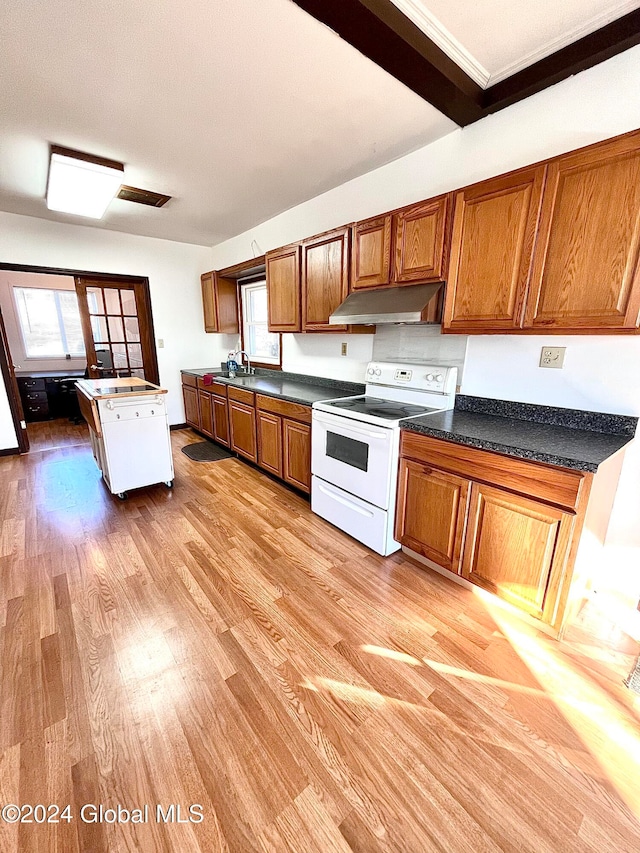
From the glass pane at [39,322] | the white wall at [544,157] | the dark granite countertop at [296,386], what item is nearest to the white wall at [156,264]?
the dark granite countertop at [296,386]

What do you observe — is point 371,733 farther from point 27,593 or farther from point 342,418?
point 27,593

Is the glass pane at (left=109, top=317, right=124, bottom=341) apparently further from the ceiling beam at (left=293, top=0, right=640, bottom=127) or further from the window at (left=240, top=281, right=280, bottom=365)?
the ceiling beam at (left=293, top=0, right=640, bottom=127)

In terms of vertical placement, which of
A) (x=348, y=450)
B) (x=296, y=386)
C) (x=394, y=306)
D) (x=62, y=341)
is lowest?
(x=348, y=450)

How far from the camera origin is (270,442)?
127 inches

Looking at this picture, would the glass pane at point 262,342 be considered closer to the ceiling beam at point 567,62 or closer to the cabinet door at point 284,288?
the cabinet door at point 284,288

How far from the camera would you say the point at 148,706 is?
1.32 m

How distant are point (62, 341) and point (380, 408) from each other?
678 cm

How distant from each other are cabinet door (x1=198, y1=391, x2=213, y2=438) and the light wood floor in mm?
2226

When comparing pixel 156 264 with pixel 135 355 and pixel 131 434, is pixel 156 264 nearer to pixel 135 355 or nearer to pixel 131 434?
pixel 135 355

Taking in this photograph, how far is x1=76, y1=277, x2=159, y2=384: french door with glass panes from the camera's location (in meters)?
4.36

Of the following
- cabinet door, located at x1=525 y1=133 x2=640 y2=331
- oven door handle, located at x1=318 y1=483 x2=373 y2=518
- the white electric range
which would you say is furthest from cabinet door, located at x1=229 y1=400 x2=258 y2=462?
cabinet door, located at x1=525 y1=133 x2=640 y2=331

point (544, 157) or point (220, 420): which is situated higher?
point (544, 157)

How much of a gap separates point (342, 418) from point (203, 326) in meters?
3.65

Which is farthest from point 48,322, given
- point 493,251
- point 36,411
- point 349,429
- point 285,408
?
point 493,251
